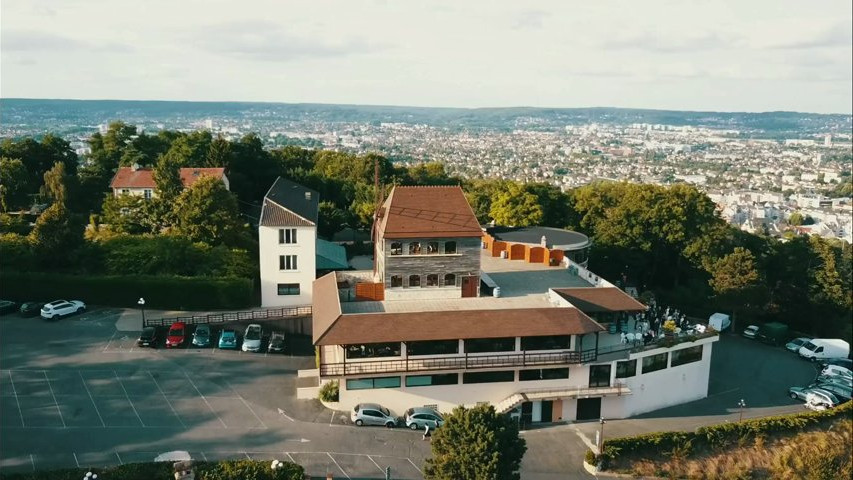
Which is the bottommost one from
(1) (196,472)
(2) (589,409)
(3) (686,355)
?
(2) (589,409)

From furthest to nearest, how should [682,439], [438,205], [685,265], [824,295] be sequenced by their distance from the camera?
[685,265], [824,295], [438,205], [682,439]

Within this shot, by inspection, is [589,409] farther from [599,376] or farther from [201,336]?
[201,336]

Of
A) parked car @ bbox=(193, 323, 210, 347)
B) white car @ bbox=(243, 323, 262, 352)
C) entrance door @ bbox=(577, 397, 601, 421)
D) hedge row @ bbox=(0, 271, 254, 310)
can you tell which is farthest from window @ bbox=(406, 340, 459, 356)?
hedge row @ bbox=(0, 271, 254, 310)

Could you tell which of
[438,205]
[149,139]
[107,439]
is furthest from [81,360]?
[149,139]

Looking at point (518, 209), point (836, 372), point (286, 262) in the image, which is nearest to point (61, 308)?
point (286, 262)

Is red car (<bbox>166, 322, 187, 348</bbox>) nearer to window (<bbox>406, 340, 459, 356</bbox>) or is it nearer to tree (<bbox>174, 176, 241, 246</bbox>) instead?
tree (<bbox>174, 176, 241, 246</bbox>)

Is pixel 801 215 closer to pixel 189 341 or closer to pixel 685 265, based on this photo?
pixel 685 265

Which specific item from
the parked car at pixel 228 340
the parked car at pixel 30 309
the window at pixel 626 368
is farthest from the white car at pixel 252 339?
the window at pixel 626 368
